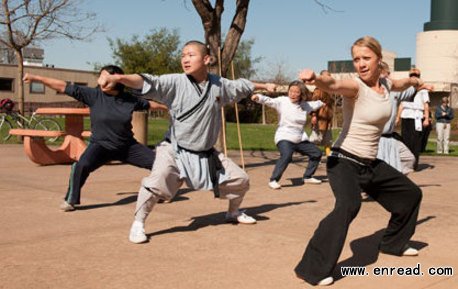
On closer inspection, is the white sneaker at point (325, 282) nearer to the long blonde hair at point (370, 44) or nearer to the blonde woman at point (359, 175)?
the blonde woman at point (359, 175)

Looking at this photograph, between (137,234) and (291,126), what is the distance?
4687mm

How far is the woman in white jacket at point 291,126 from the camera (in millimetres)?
9836

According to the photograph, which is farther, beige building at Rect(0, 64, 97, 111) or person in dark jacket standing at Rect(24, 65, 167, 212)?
beige building at Rect(0, 64, 97, 111)

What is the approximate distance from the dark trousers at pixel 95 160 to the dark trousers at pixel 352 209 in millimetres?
3142

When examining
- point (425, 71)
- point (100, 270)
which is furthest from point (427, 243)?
point (425, 71)

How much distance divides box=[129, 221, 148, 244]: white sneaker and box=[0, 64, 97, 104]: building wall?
6051cm

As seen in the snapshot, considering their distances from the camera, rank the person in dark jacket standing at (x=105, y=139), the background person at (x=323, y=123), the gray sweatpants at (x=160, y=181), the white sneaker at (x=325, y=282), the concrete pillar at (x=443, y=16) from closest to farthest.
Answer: the white sneaker at (x=325, y=282), the gray sweatpants at (x=160, y=181), the person in dark jacket standing at (x=105, y=139), the background person at (x=323, y=123), the concrete pillar at (x=443, y=16)

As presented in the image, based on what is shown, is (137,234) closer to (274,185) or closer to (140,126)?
(274,185)

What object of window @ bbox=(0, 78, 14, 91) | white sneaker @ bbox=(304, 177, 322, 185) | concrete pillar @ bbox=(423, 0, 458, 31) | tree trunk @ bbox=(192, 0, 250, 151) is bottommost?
white sneaker @ bbox=(304, 177, 322, 185)

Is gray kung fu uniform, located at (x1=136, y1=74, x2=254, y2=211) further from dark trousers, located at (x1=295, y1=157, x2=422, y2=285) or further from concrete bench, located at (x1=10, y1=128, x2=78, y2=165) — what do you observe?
concrete bench, located at (x1=10, y1=128, x2=78, y2=165)

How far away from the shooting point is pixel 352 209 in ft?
15.6

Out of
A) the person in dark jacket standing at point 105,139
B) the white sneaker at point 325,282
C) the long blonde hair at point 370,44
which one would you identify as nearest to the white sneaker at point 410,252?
the white sneaker at point 325,282

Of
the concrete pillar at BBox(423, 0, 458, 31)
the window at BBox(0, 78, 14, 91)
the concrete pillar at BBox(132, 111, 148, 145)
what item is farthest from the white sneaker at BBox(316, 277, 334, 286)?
the concrete pillar at BBox(423, 0, 458, 31)

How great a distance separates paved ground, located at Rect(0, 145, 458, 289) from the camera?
183 inches
